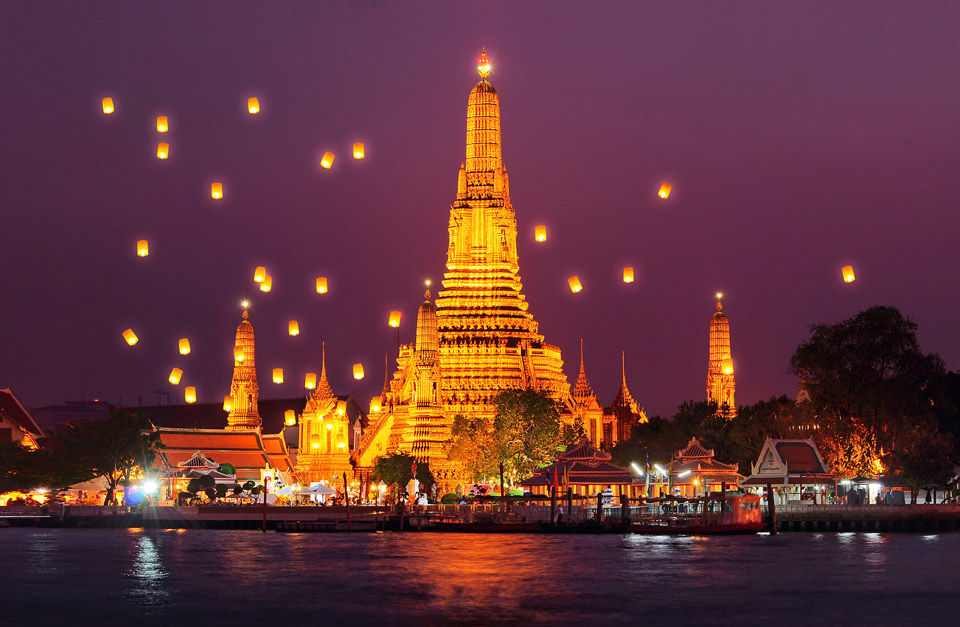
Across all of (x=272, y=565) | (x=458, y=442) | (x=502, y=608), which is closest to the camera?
(x=502, y=608)

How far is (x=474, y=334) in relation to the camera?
5610 inches

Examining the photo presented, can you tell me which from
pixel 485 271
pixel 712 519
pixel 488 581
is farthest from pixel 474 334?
pixel 488 581

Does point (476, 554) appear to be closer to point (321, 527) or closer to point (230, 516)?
point (321, 527)

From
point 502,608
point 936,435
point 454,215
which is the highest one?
point 454,215

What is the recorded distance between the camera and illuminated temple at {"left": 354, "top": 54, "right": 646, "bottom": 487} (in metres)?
136

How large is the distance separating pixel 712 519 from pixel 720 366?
7046 centimetres

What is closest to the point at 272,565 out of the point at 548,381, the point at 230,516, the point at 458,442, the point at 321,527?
the point at 321,527

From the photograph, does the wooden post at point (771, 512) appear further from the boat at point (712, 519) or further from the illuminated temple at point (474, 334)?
the illuminated temple at point (474, 334)

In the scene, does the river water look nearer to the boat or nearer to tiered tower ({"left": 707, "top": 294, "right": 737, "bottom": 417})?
the boat

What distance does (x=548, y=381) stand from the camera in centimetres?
14450

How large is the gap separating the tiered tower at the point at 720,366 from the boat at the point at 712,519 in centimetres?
6573

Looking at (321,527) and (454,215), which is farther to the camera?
(454,215)

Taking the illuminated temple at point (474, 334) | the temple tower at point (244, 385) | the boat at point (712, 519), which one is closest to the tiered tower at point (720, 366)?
the illuminated temple at point (474, 334)

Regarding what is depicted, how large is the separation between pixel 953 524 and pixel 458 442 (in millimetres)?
38679
